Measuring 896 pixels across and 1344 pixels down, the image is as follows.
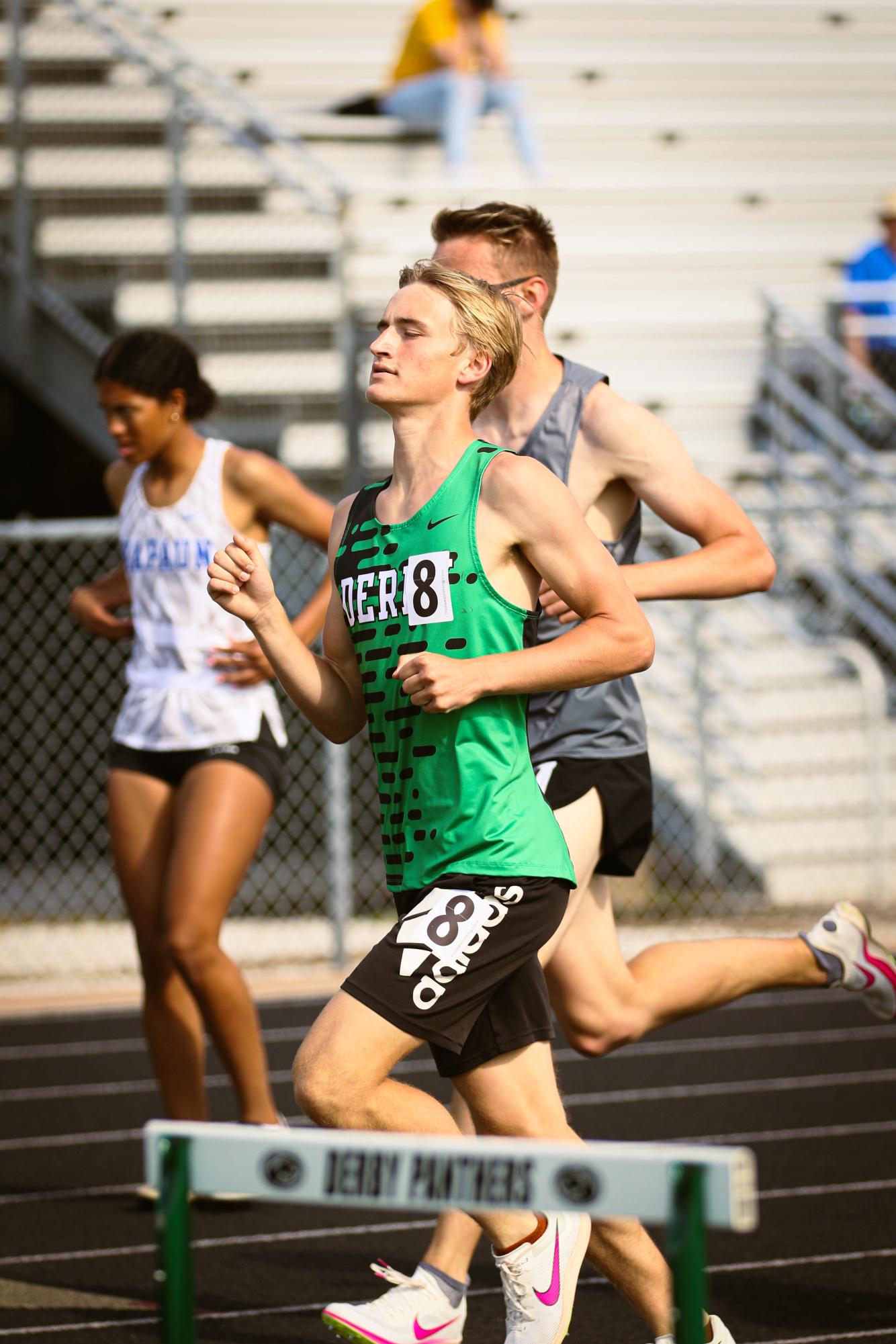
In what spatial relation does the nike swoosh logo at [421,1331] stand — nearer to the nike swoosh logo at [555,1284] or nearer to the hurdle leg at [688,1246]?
the nike swoosh logo at [555,1284]

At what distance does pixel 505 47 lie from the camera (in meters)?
12.8

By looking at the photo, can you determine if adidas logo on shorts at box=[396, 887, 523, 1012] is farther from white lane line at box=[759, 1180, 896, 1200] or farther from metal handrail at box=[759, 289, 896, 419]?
metal handrail at box=[759, 289, 896, 419]

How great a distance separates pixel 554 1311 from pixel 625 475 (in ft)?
5.28

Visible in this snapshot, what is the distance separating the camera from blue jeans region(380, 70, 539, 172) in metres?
11.9

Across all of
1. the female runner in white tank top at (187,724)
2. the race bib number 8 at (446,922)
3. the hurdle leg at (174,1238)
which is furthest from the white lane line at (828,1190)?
the hurdle leg at (174,1238)

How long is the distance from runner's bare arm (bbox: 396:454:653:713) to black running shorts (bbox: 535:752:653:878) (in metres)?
0.74

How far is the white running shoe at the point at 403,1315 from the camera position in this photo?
3.19m

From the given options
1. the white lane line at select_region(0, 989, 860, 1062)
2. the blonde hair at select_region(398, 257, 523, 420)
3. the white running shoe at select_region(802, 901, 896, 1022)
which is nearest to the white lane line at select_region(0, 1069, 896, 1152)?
the white lane line at select_region(0, 989, 860, 1062)

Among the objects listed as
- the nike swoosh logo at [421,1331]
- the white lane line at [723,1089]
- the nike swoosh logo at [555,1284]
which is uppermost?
the nike swoosh logo at [555,1284]

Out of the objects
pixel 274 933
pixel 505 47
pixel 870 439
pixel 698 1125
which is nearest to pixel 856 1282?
pixel 698 1125

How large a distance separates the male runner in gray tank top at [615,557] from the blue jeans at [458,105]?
861cm

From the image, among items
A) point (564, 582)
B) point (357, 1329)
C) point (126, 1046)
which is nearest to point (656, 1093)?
point (126, 1046)

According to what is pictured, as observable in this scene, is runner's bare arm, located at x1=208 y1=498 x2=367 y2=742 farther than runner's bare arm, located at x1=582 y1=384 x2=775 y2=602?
No

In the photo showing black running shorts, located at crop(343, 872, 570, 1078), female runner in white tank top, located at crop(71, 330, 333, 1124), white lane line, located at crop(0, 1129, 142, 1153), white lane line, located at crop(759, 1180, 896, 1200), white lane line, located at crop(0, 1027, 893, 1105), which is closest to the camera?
black running shorts, located at crop(343, 872, 570, 1078)
